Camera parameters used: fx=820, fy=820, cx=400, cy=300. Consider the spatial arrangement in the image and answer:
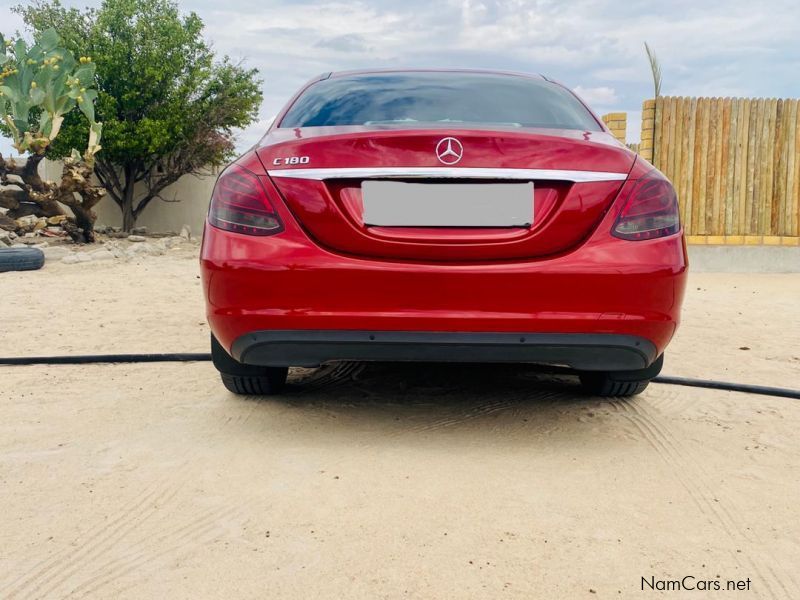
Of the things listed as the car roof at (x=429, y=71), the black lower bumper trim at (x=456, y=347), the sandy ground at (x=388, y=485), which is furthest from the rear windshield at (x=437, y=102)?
the sandy ground at (x=388, y=485)

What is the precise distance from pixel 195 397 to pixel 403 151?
77.2 inches

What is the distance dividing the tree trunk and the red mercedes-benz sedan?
19.9 m

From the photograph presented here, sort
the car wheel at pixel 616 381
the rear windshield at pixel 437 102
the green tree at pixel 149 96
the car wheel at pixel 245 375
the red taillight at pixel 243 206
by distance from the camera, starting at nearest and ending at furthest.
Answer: the red taillight at pixel 243 206, the rear windshield at pixel 437 102, the car wheel at pixel 245 375, the car wheel at pixel 616 381, the green tree at pixel 149 96

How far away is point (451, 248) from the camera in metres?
3.01

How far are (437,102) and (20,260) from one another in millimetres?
9474

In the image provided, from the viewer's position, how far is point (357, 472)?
9.88ft

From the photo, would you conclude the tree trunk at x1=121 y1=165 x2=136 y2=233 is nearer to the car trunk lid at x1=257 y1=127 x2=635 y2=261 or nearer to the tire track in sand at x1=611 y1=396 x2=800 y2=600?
the tire track in sand at x1=611 y1=396 x2=800 y2=600

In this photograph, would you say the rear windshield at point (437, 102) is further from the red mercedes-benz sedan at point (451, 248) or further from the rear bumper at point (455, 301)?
the rear bumper at point (455, 301)

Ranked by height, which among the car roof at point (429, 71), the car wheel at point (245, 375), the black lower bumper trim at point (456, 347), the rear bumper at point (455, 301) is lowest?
the car wheel at point (245, 375)

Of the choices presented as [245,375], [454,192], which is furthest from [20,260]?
[454,192]

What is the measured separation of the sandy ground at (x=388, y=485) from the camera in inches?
87.4

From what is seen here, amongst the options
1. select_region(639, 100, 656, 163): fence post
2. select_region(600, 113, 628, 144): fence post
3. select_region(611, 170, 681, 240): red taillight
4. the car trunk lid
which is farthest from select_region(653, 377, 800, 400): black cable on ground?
select_region(600, 113, 628, 144): fence post

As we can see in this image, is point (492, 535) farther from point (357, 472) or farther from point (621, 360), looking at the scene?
point (621, 360)

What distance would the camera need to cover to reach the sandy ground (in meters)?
2.22
